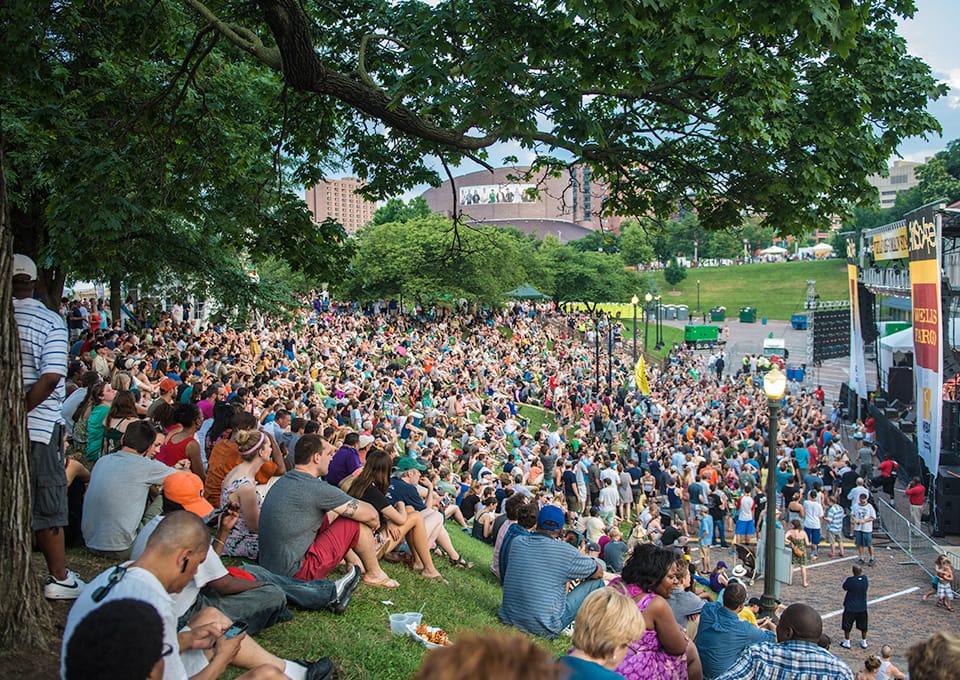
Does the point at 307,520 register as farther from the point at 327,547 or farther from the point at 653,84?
the point at 653,84

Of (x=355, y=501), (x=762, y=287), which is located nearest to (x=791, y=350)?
(x=762, y=287)

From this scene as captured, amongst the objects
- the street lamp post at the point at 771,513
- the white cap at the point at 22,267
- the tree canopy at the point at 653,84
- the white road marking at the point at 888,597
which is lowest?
the white road marking at the point at 888,597

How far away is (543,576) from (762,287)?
109176 millimetres

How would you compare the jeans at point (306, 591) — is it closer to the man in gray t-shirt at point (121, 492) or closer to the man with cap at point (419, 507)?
the man in gray t-shirt at point (121, 492)

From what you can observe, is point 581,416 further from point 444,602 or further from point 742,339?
point 742,339

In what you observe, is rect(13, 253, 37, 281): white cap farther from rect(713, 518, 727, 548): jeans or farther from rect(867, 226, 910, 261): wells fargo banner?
rect(867, 226, 910, 261): wells fargo banner

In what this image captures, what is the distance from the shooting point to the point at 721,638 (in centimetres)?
648

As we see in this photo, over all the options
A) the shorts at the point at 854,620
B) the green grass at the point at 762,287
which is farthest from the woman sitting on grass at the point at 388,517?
the green grass at the point at 762,287

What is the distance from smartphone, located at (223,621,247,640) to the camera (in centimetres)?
445

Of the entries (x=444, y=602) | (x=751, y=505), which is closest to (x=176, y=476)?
(x=444, y=602)

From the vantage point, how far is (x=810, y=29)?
5750mm

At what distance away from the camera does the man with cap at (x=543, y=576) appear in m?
6.73

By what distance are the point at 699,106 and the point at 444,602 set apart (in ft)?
18.4

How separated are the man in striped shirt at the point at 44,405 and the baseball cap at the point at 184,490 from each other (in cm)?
69
